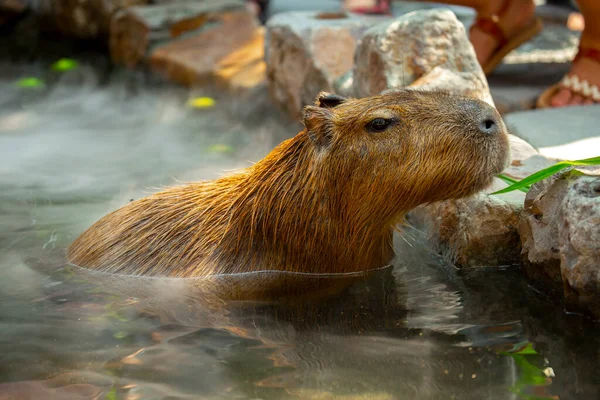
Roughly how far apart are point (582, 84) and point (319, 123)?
11.8ft

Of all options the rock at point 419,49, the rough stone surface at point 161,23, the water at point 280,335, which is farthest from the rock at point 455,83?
the rough stone surface at point 161,23

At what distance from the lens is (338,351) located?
3.10 meters

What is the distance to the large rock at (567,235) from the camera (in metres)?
3.13

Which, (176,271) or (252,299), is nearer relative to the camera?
(252,299)

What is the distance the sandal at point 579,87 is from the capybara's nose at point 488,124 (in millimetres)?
3163

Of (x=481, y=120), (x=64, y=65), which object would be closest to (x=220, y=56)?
(x=64, y=65)

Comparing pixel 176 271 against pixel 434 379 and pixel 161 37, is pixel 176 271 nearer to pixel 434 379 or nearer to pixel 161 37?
pixel 434 379

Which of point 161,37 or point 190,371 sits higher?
point 161,37

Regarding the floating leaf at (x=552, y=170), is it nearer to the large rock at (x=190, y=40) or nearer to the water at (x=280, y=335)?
the water at (x=280, y=335)

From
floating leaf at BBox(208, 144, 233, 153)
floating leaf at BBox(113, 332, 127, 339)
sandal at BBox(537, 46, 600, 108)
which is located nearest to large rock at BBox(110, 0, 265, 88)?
floating leaf at BBox(208, 144, 233, 153)

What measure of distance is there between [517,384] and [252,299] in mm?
1435

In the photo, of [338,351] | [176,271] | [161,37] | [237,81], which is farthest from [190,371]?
[161,37]

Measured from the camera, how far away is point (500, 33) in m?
7.30

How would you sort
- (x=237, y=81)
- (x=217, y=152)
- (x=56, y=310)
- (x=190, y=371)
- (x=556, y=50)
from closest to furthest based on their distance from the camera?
(x=190, y=371) < (x=56, y=310) < (x=217, y=152) < (x=237, y=81) < (x=556, y=50)
